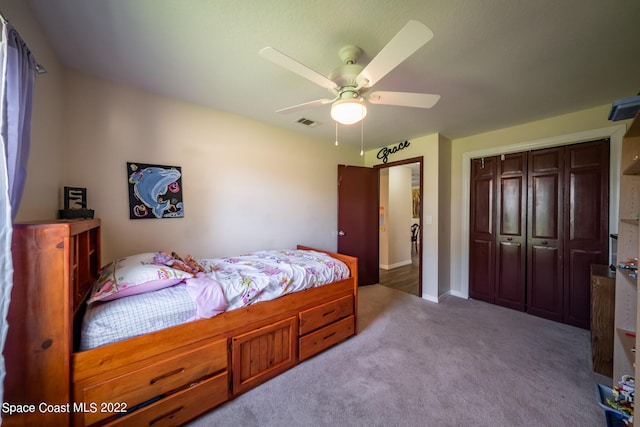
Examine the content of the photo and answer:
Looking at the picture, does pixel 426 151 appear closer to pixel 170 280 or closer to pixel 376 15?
pixel 376 15

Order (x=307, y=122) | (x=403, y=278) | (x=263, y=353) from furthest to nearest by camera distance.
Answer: (x=403, y=278) < (x=307, y=122) < (x=263, y=353)

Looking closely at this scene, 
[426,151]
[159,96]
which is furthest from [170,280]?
[426,151]

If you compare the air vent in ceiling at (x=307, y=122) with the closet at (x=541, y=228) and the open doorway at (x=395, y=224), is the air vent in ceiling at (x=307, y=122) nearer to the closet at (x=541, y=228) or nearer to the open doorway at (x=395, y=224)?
the open doorway at (x=395, y=224)

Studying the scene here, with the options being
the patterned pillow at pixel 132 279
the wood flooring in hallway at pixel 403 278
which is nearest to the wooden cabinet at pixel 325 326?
the patterned pillow at pixel 132 279

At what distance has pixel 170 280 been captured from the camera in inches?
57.9

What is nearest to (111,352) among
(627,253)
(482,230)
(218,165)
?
(218,165)

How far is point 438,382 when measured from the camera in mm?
1755

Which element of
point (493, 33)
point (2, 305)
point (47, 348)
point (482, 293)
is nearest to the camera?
point (2, 305)

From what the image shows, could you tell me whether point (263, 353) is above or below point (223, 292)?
below

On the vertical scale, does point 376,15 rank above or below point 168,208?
above

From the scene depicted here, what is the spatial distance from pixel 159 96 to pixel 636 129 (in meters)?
3.73

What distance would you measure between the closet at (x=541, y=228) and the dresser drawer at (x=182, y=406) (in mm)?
3474

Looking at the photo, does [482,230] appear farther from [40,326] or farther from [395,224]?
[40,326]

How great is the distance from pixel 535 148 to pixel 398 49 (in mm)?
2821
